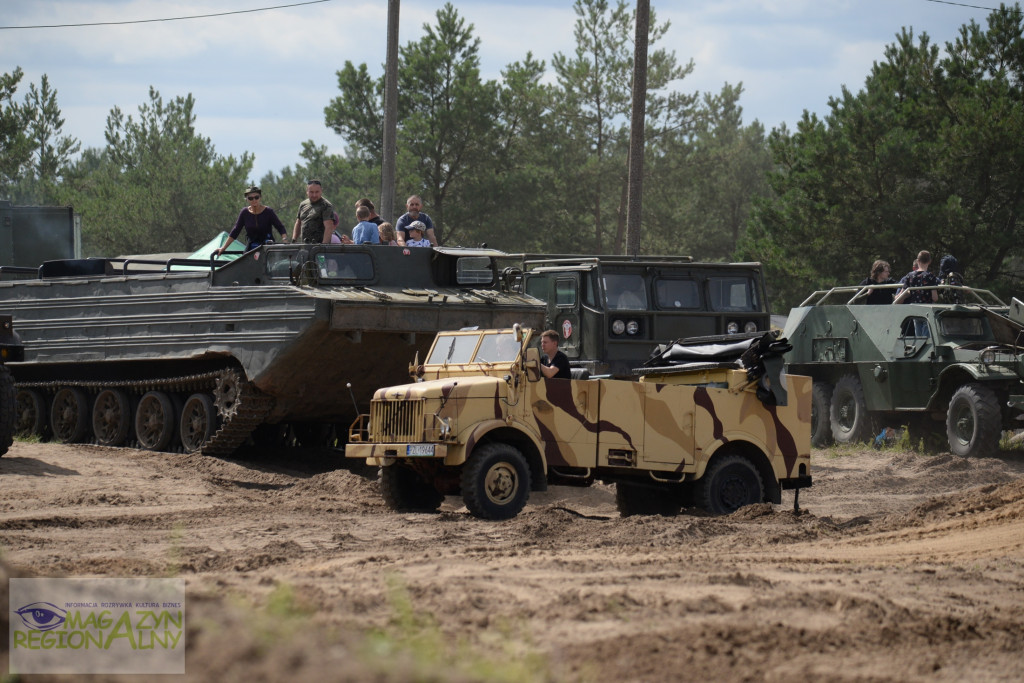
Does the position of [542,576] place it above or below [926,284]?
below

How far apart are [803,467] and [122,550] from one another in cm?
605

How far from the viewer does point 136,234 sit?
142ft

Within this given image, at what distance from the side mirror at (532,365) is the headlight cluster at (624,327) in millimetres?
5963

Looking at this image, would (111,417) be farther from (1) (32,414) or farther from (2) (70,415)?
(1) (32,414)

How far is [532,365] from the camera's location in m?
10.8

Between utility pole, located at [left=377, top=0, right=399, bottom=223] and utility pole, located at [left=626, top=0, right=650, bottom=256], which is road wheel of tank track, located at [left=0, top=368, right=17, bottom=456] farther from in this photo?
utility pole, located at [left=626, top=0, right=650, bottom=256]

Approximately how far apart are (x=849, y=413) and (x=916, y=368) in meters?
1.75

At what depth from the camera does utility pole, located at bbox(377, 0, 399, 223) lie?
20641 millimetres

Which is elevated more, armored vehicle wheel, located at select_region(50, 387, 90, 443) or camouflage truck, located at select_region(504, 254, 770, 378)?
camouflage truck, located at select_region(504, 254, 770, 378)

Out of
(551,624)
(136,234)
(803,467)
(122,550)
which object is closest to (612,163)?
(136,234)

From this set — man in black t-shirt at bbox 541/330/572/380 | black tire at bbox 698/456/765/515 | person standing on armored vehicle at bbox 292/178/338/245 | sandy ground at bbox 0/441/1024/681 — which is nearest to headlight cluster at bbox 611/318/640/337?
sandy ground at bbox 0/441/1024/681

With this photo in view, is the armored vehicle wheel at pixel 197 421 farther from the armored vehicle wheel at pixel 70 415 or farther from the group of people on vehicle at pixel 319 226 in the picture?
the armored vehicle wheel at pixel 70 415

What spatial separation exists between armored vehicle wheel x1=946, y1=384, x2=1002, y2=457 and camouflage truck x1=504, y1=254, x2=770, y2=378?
254cm

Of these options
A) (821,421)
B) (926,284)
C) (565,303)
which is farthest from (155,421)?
(926,284)
